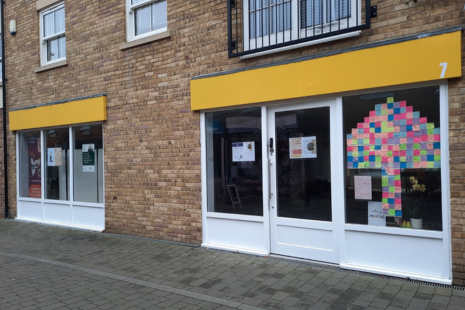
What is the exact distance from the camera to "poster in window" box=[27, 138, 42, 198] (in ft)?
33.8

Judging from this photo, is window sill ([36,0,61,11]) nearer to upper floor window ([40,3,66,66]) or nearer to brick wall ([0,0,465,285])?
upper floor window ([40,3,66,66])

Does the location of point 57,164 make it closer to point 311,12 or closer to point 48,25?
point 48,25

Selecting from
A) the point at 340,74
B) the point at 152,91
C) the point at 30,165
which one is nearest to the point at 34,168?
the point at 30,165

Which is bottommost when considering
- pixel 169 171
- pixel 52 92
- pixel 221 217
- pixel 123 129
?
pixel 221 217

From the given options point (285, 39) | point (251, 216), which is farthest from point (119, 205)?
point (285, 39)

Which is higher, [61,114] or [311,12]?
[311,12]

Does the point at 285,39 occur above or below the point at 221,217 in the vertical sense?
above

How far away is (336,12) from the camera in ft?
18.5

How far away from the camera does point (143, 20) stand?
316 inches

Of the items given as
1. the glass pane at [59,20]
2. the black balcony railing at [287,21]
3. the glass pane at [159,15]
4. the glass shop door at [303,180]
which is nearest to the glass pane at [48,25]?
the glass pane at [59,20]

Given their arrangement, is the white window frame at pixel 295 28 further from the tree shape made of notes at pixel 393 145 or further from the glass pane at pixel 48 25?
the glass pane at pixel 48 25

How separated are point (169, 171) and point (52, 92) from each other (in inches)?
164

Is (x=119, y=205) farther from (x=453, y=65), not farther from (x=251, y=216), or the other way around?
(x=453, y=65)

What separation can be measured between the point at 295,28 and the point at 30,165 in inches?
316
